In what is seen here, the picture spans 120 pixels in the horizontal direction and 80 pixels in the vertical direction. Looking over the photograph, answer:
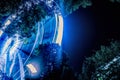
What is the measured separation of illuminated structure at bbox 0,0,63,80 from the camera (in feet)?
35.9

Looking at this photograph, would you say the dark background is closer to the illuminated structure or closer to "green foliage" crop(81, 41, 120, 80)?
"green foliage" crop(81, 41, 120, 80)

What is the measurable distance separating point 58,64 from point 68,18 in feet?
17.0

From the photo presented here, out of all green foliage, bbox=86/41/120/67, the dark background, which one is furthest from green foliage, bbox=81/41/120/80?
the dark background

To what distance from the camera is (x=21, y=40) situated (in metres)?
11.4

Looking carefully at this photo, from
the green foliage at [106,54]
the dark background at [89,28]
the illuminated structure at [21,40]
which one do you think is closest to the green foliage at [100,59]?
the green foliage at [106,54]

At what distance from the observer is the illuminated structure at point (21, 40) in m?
11.0

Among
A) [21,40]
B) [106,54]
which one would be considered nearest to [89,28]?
[106,54]

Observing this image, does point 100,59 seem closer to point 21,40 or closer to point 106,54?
point 106,54

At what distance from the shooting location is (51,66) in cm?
1426

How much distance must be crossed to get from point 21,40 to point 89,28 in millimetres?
8622

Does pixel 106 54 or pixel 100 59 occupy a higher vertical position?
pixel 106 54

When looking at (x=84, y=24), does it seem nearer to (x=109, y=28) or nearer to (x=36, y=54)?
(x=109, y=28)

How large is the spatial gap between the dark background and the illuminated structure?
5109 mm

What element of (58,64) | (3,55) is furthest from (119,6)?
(3,55)
